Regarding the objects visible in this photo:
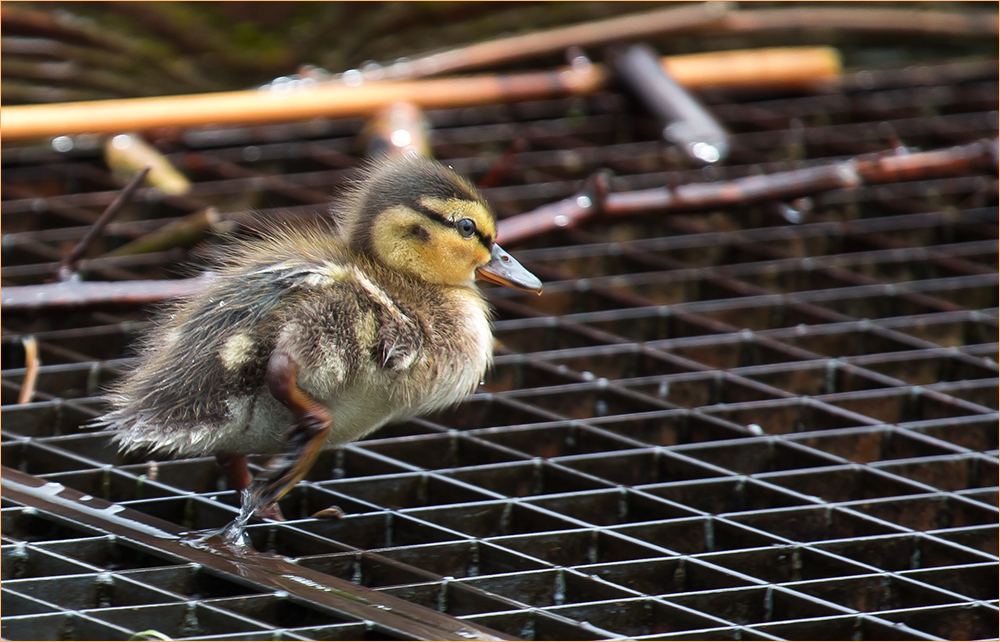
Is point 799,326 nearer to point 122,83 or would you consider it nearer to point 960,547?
point 960,547

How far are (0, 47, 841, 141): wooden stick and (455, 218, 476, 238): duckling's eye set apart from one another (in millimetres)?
1545

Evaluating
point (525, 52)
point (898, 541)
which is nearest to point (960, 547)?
point (898, 541)

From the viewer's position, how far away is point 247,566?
1945mm

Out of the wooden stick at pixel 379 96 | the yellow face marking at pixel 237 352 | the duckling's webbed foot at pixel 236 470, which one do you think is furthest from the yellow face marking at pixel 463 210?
the wooden stick at pixel 379 96

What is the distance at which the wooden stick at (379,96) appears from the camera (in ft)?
12.1

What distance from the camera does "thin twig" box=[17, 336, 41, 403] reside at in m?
2.50

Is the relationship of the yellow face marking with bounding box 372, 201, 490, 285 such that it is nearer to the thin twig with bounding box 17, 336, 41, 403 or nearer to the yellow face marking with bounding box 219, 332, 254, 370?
the yellow face marking with bounding box 219, 332, 254, 370

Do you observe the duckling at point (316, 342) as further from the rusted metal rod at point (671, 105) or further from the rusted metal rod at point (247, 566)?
the rusted metal rod at point (671, 105)

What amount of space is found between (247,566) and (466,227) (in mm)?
876

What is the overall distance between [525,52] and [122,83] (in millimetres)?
1473

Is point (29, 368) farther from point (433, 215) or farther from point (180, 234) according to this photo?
point (433, 215)

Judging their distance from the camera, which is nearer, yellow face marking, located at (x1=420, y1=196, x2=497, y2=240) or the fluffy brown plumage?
the fluffy brown plumage

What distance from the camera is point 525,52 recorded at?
170 inches

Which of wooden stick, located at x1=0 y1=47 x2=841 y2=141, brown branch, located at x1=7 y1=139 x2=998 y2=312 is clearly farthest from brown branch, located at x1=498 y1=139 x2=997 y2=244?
wooden stick, located at x1=0 y1=47 x2=841 y2=141
